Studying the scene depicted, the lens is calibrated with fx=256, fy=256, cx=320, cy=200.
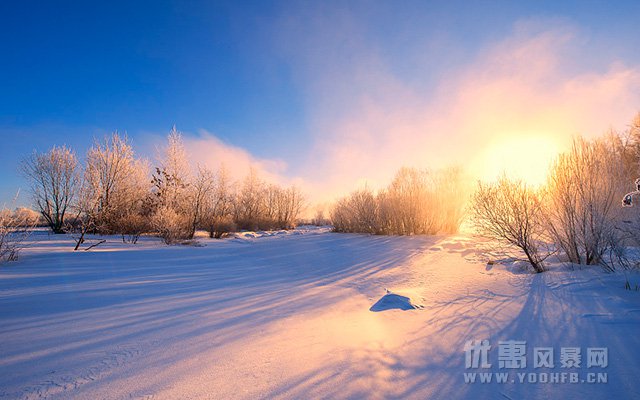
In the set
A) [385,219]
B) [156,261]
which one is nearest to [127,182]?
[156,261]

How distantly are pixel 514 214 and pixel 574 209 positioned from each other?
3.27 feet

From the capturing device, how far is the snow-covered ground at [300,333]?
64.2 inches

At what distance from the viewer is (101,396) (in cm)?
152

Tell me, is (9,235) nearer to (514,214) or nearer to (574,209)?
(514,214)

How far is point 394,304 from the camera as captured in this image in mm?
3205

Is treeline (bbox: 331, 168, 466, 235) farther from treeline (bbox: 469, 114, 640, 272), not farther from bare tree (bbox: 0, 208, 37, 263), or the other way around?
bare tree (bbox: 0, 208, 37, 263)

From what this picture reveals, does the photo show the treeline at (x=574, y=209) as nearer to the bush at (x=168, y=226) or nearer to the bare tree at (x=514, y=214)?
the bare tree at (x=514, y=214)

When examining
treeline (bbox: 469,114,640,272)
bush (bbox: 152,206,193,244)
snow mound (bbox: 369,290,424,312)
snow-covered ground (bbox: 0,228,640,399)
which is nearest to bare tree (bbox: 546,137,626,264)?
treeline (bbox: 469,114,640,272)

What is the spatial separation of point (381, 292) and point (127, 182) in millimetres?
17098

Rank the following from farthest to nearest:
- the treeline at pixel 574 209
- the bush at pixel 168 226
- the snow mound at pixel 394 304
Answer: the bush at pixel 168 226
the treeline at pixel 574 209
the snow mound at pixel 394 304

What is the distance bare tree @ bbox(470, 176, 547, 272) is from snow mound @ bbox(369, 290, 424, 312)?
288 centimetres

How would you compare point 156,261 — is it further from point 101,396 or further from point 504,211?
point 504,211

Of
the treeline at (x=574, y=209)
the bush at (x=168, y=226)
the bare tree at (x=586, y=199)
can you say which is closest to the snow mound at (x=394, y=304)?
the treeline at (x=574, y=209)

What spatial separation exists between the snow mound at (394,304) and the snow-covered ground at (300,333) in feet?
0.07
